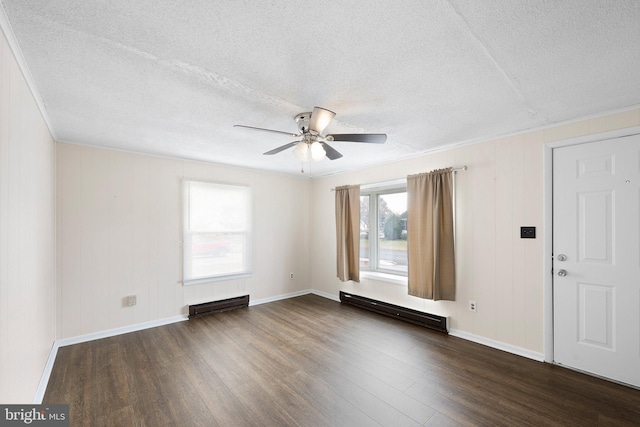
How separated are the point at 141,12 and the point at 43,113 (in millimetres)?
1947

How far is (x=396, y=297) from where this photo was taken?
413cm

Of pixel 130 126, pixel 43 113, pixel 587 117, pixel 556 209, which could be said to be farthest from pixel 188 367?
pixel 587 117

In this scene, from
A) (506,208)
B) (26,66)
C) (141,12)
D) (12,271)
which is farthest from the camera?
(506,208)

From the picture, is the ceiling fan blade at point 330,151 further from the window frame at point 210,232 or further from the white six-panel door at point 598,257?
the window frame at point 210,232

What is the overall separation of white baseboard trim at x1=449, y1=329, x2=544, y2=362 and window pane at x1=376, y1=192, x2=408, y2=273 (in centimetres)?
119

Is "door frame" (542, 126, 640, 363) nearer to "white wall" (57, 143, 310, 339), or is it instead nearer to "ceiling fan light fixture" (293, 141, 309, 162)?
"ceiling fan light fixture" (293, 141, 309, 162)

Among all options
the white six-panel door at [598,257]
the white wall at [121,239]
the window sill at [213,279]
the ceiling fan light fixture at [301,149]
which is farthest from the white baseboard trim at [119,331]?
the white six-panel door at [598,257]

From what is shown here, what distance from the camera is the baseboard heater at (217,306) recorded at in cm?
407

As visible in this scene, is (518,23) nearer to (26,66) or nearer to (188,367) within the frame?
(26,66)

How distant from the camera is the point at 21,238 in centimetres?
170

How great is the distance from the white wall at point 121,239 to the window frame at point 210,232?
0.08 m

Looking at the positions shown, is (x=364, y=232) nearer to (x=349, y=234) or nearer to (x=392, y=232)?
(x=349, y=234)

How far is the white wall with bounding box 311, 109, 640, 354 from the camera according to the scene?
2.80 m

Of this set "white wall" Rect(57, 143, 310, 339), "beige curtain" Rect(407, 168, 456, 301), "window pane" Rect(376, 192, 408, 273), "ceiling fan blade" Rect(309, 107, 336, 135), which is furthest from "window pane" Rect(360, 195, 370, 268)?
"ceiling fan blade" Rect(309, 107, 336, 135)
